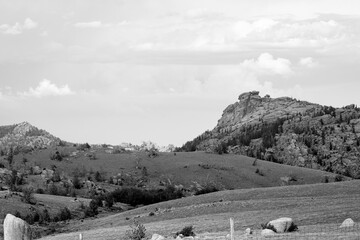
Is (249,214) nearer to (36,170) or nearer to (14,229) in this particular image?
(14,229)

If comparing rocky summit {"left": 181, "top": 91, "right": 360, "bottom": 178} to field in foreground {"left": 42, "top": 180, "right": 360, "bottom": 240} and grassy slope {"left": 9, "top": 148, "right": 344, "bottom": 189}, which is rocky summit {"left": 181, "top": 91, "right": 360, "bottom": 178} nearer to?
grassy slope {"left": 9, "top": 148, "right": 344, "bottom": 189}

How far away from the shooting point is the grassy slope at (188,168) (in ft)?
347

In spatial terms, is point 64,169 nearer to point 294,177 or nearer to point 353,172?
point 294,177

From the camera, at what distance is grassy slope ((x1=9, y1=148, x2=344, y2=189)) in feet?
347

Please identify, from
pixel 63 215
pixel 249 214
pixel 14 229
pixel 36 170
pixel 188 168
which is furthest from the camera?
pixel 188 168

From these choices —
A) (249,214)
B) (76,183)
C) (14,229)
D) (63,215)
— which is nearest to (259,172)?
(76,183)

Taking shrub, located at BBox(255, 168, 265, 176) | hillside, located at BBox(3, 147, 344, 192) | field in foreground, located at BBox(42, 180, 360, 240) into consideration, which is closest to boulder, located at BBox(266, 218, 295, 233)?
field in foreground, located at BBox(42, 180, 360, 240)

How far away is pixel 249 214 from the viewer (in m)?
48.4

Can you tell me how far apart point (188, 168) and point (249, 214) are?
6264cm

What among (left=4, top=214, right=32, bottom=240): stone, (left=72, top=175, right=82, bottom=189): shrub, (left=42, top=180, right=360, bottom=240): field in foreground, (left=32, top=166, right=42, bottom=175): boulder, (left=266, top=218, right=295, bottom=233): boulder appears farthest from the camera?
(left=32, top=166, right=42, bottom=175): boulder

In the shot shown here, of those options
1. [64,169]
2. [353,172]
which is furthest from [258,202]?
[353,172]

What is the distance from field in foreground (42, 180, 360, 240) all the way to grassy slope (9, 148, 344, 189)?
37.7 m

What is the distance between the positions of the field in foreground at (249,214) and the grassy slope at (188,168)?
37656 millimetres

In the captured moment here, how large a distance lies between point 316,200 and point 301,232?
21.7 m
